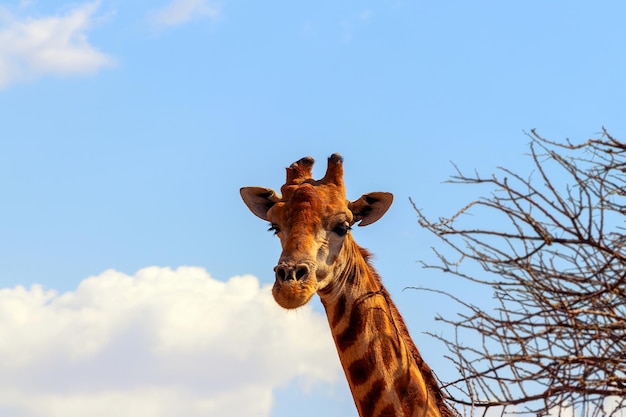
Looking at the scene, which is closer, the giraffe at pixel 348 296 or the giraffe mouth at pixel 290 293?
the giraffe mouth at pixel 290 293

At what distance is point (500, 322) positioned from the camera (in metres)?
7.74

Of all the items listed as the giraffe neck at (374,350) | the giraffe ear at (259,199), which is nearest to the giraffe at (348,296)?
the giraffe neck at (374,350)

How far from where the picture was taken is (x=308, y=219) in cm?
1059

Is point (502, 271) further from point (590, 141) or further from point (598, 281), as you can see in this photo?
point (590, 141)

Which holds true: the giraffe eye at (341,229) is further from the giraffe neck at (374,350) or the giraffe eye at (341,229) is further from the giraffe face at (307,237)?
the giraffe neck at (374,350)

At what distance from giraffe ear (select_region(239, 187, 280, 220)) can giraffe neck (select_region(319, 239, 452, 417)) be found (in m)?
1.20

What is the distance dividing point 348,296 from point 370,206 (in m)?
1.26

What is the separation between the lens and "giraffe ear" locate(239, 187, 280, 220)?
11.6m

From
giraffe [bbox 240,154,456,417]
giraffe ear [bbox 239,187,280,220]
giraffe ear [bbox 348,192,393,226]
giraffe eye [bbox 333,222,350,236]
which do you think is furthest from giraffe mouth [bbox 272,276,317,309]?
giraffe ear [bbox 239,187,280,220]

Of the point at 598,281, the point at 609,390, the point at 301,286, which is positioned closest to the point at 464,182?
the point at 598,281

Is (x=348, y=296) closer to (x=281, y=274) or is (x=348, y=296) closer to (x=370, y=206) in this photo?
(x=281, y=274)

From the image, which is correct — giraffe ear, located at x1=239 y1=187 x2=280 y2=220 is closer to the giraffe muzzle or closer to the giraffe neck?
the giraffe neck

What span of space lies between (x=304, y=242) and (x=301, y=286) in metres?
0.52

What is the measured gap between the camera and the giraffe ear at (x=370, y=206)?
37.3 feet
